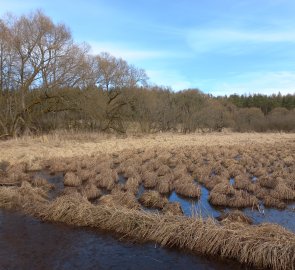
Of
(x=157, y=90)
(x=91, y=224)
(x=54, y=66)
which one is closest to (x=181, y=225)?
(x=91, y=224)

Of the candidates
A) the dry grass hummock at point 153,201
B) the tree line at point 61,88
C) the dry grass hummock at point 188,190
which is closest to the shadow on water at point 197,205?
the dry grass hummock at point 188,190

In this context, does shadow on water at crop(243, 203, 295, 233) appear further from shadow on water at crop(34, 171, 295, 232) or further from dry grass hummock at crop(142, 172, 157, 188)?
dry grass hummock at crop(142, 172, 157, 188)

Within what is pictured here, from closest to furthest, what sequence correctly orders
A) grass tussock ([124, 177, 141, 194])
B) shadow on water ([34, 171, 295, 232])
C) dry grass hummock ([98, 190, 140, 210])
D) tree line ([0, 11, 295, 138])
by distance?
shadow on water ([34, 171, 295, 232])
dry grass hummock ([98, 190, 140, 210])
grass tussock ([124, 177, 141, 194])
tree line ([0, 11, 295, 138])

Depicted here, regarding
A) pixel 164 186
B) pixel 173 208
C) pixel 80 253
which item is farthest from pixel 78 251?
pixel 164 186

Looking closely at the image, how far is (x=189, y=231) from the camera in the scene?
770cm

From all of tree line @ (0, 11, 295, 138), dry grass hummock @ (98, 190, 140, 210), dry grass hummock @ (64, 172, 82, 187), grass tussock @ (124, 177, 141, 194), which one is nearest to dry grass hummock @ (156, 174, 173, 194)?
grass tussock @ (124, 177, 141, 194)

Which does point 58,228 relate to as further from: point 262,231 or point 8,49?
point 8,49

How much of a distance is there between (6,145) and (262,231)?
59.9 feet

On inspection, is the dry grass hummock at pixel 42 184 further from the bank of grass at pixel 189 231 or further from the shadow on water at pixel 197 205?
the shadow on water at pixel 197 205

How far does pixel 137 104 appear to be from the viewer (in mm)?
39000

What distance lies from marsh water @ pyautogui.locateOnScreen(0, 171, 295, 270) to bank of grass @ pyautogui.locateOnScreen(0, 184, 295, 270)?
24cm

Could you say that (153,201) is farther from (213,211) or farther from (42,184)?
(42,184)

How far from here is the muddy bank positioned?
679 cm

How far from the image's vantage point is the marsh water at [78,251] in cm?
682
